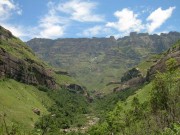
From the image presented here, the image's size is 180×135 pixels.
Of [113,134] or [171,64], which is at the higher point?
[171,64]

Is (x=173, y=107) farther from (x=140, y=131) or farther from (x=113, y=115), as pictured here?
(x=113, y=115)

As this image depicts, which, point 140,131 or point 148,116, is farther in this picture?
point 140,131

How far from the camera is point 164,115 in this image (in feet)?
266

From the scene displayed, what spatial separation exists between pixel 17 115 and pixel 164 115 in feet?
401

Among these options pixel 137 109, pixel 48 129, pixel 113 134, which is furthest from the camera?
pixel 48 129

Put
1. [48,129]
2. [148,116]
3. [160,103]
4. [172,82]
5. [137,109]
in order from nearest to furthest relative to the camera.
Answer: [172,82] < [160,103] < [148,116] < [137,109] < [48,129]

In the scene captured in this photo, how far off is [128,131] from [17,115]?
338 feet

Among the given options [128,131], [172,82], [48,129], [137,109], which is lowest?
[48,129]

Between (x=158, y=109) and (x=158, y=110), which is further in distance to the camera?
(x=158, y=110)

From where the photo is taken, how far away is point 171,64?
2852 inches

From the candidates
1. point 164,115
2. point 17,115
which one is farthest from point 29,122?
point 164,115

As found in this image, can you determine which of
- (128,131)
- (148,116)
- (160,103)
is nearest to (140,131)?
(128,131)

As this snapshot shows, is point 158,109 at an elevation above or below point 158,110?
above

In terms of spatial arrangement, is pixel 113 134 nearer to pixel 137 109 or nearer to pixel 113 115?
pixel 113 115
